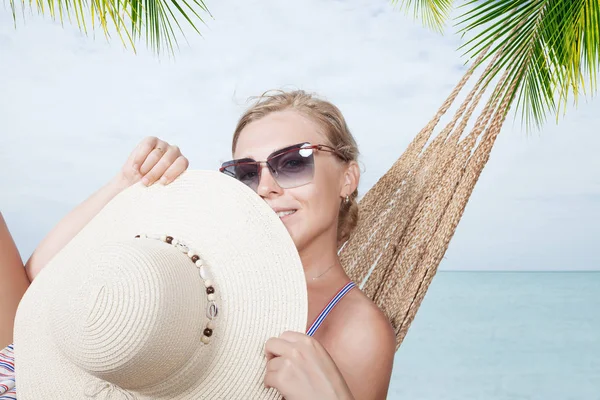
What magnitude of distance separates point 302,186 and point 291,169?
0.06 meters

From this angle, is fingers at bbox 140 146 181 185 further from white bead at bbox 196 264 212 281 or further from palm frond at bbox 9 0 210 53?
palm frond at bbox 9 0 210 53

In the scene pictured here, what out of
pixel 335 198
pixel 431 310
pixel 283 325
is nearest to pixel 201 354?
pixel 283 325

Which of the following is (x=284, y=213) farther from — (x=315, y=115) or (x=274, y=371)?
(x=274, y=371)

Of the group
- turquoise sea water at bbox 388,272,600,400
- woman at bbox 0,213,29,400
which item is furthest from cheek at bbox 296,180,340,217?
turquoise sea water at bbox 388,272,600,400

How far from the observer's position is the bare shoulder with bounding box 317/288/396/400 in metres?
1.55

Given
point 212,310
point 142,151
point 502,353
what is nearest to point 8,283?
point 142,151

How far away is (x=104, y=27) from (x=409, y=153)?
1798 millimetres

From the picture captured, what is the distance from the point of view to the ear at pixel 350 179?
6.18 ft

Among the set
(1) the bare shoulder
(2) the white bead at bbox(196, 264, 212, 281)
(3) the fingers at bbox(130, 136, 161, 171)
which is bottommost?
(1) the bare shoulder

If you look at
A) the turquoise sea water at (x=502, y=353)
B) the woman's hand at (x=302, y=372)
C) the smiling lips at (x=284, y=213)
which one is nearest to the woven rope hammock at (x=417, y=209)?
the smiling lips at (x=284, y=213)

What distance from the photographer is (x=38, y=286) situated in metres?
1.56

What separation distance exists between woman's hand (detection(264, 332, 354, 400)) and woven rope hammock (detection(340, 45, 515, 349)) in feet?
3.00

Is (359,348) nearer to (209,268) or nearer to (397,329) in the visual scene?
(209,268)

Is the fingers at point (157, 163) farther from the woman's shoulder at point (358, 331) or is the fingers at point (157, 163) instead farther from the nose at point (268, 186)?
the woman's shoulder at point (358, 331)
